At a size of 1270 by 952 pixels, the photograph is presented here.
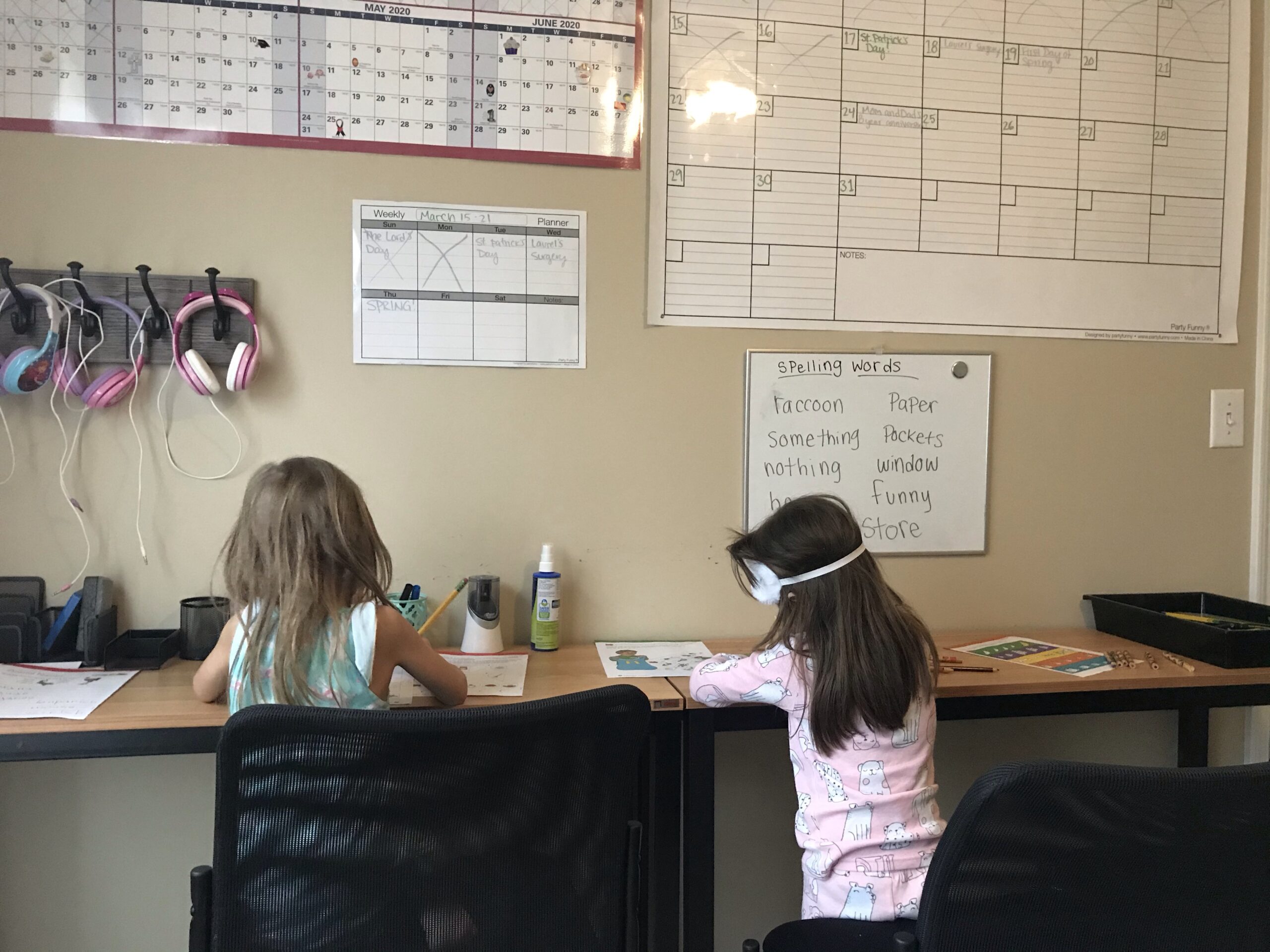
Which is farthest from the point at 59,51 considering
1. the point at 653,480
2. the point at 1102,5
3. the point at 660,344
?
the point at 1102,5

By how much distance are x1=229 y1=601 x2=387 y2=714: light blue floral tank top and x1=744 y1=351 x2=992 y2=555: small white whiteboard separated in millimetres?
970

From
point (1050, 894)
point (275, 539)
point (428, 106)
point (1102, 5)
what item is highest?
point (1102, 5)

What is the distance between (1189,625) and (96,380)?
7.40 ft

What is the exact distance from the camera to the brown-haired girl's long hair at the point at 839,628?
1256mm

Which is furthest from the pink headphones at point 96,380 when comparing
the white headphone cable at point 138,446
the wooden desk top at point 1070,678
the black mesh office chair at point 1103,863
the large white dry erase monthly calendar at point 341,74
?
the black mesh office chair at point 1103,863

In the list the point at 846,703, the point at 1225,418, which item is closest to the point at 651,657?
the point at 846,703

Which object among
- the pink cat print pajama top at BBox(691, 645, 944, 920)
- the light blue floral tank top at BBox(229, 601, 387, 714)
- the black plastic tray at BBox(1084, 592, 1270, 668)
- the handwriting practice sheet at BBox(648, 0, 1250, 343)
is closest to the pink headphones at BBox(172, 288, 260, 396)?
the light blue floral tank top at BBox(229, 601, 387, 714)

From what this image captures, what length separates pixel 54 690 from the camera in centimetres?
143

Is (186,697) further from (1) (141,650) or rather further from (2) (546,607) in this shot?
(2) (546,607)

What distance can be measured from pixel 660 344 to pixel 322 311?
2.35ft

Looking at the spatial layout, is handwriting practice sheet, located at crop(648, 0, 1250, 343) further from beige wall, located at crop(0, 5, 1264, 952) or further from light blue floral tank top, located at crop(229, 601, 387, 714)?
light blue floral tank top, located at crop(229, 601, 387, 714)

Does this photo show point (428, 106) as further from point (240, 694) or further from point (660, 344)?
point (240, 694)

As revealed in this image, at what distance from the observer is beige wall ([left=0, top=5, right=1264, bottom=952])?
174 cm

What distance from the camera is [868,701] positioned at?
1.25 meters
